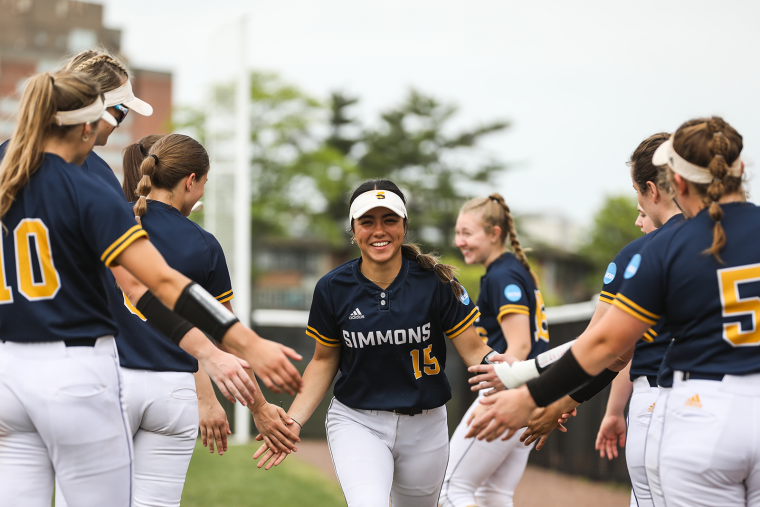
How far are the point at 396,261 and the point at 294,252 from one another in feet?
204

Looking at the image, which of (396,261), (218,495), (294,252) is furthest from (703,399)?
(294,252)

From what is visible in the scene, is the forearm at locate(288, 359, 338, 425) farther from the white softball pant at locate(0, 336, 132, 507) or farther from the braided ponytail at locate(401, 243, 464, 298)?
the white softball pant at locate(0, 336, 132, 507)

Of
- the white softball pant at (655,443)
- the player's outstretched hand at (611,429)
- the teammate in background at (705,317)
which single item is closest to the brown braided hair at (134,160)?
the teammate in background at (705,317)

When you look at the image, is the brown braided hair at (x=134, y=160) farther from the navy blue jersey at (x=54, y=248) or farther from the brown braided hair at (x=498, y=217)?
the brown braided hair at (x=498, y=217)

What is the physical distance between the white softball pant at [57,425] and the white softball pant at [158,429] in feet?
2.73

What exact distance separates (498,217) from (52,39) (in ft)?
198

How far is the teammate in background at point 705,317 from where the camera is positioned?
2680 millimetres

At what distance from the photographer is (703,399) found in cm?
274

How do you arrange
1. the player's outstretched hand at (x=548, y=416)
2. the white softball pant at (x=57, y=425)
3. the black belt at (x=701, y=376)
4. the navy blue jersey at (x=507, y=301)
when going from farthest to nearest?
the navy blue jersey at (x=507, y=301) → the player's outstretched hand at (x=548, y=416) → the black belt at (x=701, y=376) → the white softball pant at (x=57, y=425)

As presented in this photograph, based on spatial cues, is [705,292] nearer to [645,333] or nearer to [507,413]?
[507,413]

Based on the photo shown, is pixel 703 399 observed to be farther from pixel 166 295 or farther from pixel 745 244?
pixel 166 295

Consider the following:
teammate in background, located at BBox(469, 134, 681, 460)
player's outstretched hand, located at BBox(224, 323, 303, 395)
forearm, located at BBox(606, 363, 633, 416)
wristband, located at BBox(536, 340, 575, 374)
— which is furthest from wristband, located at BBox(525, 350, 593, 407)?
forearm, located at BBox(606, 363, 633, 416)

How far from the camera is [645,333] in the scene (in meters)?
3.88

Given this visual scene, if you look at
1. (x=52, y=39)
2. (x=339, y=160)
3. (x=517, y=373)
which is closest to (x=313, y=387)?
(x=517, y=373)
